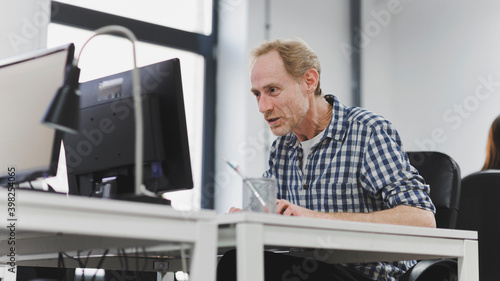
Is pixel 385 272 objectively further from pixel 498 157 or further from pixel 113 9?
pixel 113 9

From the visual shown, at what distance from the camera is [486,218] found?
2264mm

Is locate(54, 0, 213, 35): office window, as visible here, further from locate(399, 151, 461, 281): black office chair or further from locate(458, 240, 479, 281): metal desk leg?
Result: locate(458, 240, 479, 281): metal desk leg

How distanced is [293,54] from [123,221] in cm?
119

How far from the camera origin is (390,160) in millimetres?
1814

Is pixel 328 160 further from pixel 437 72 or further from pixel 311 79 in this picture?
pixel 437 72

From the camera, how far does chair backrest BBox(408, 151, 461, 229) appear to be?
1935 mm

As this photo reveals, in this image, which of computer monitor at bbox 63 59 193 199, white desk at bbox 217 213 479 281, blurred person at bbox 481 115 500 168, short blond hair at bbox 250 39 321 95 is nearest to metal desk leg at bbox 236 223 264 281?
white desk at bbox 217 213 479 281

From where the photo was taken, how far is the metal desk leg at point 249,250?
1.17 m

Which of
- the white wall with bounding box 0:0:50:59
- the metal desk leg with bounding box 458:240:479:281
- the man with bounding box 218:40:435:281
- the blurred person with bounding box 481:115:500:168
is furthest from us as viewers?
the white wall with bounding box 0:0:50:59

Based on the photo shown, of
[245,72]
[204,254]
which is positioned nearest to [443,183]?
[204,254]

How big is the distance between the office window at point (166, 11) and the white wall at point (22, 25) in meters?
0.33

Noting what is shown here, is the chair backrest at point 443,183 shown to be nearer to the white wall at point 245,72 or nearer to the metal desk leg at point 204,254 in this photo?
the metal desk leg at point 204,254

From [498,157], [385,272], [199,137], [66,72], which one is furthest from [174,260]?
[199,137]

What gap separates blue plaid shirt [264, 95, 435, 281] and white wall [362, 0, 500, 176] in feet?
6.54
